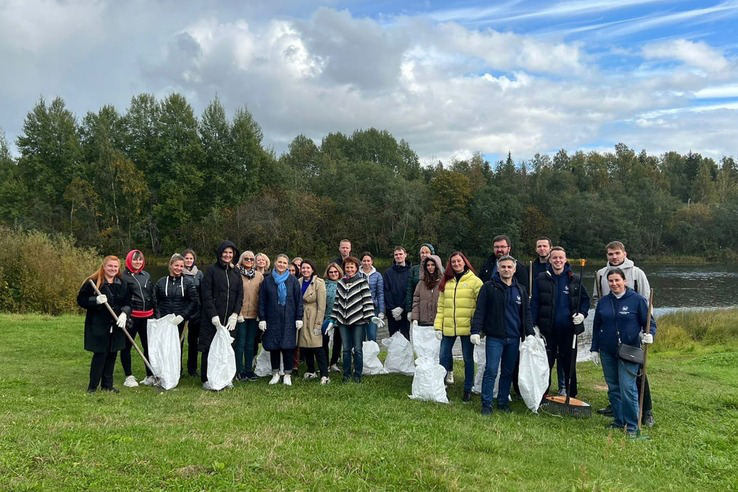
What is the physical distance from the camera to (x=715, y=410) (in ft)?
22.4

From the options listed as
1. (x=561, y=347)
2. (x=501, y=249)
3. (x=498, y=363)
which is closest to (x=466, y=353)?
(x=498, y=363)

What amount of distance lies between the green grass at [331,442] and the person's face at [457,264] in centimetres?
167

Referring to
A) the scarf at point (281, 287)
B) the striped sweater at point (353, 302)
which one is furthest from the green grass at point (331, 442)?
the scarf at point (281, 287)

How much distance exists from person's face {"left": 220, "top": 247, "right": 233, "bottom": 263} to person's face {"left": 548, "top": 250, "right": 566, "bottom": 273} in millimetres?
4304

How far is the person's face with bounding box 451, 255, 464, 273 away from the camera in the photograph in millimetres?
6758

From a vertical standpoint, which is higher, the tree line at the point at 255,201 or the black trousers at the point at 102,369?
the tree line at the point at 255,201

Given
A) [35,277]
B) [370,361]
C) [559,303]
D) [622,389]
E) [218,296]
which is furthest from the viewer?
[35,277]

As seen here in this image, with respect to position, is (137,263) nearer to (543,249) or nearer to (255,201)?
(543,249)

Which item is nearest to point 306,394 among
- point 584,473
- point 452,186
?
point 584,473

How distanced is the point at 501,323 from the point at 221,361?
11.9 feet

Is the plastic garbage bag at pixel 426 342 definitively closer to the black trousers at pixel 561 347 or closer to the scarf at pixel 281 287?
the black trousers at pixel 561 347

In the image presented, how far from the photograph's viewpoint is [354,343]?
7.55 m

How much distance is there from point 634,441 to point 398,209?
151ft

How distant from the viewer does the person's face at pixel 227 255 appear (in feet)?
24.0
